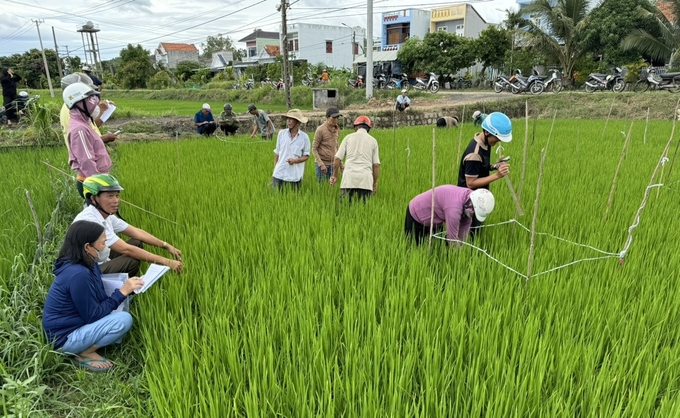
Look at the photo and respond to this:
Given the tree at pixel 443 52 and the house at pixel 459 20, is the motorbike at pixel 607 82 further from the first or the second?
the house at pixel 459 20

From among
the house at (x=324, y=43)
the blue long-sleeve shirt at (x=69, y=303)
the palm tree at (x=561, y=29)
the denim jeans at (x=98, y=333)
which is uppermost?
the house at (x=324, y=43)

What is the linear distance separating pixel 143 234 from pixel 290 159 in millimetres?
1727

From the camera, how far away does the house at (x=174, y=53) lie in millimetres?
51438

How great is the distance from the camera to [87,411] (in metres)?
1.50

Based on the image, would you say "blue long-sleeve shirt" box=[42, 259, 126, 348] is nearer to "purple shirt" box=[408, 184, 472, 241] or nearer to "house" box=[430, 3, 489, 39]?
"purple shirt" box=[408, 184, 472, 241]

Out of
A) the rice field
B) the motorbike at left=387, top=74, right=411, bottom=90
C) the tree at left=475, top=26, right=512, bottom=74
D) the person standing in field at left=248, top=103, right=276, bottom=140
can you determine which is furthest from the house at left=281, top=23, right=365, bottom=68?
the rice field

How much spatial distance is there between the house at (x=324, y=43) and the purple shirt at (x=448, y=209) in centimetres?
3291

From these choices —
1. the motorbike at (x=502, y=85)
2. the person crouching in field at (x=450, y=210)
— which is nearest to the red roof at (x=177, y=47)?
the motorbike at (x=502, y=85)

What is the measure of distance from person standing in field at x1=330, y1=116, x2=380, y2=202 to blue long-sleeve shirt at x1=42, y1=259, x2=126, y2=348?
213 centimetres

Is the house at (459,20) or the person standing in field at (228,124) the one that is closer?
the person standing in field at (228,124)

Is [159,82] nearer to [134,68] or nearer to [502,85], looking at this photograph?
[134,68]

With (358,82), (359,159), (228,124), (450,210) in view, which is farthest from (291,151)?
(358,82)

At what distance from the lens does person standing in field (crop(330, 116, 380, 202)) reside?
3350 millimetres

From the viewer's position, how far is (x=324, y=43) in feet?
114
